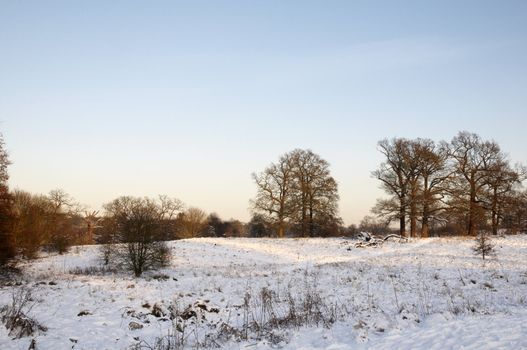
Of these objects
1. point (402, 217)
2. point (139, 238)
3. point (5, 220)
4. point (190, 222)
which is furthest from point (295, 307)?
point (190, 222)

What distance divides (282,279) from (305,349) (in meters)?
11.9

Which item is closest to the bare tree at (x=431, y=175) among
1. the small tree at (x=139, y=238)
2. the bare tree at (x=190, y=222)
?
the small tree at (x=139, y=238)

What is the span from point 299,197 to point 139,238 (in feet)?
92.9

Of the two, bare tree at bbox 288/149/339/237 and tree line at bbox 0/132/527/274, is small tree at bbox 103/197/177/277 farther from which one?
bare tree at bbox 288/149/339/237

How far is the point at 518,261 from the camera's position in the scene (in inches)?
901

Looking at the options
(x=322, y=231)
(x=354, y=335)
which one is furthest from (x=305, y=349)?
(x=322, y=231)

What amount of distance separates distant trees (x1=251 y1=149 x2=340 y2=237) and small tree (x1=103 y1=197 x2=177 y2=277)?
26.2 m

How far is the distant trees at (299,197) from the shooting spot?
4828cm

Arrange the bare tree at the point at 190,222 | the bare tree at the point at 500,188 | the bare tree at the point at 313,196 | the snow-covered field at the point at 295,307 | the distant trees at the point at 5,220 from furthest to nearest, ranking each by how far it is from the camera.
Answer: the bare tree at the point at 190,222 → the bare tree at the point at 313,196 → the bare tree at the point at 500,188 → the distant trees at the point at 5,220 → the snow-covered field at the point at 295,307

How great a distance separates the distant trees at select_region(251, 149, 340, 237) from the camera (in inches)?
1901

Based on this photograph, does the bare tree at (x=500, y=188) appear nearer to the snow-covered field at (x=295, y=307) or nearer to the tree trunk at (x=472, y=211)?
the tree trunk at (x=472, y=211)

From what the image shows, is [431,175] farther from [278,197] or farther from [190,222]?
[190,222]

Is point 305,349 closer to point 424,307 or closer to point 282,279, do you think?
point 424,307

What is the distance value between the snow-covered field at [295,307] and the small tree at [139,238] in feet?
2.85
